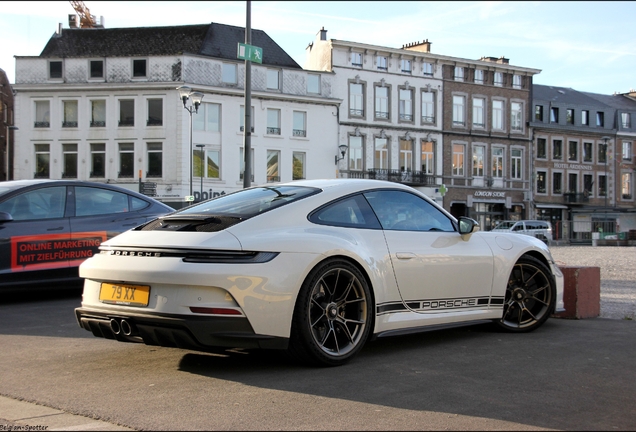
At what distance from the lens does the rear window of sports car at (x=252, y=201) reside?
512cm

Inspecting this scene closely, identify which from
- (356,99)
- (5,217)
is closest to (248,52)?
(5,217)

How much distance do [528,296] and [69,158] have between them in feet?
147

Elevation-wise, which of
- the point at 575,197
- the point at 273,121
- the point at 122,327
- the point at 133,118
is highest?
the point at 273,121

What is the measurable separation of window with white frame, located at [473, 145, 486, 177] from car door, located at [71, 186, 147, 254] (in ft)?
163

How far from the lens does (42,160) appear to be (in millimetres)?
47562

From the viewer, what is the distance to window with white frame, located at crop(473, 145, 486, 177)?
57.2 meters

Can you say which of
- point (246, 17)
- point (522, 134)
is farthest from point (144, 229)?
point (522, 134)

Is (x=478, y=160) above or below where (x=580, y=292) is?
above

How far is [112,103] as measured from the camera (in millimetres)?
47062

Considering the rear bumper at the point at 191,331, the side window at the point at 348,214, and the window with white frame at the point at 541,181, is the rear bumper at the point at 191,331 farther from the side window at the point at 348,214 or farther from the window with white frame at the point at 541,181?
the window with white frame at the point at 541,181

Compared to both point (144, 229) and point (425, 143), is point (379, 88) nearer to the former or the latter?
point (425, 143)

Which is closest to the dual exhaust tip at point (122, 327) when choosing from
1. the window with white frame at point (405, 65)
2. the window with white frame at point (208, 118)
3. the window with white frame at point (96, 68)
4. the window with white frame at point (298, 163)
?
the window with white frame at point (208, 118)

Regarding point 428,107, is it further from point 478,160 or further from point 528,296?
point 528,296

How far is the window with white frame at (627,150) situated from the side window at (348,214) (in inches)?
2601
